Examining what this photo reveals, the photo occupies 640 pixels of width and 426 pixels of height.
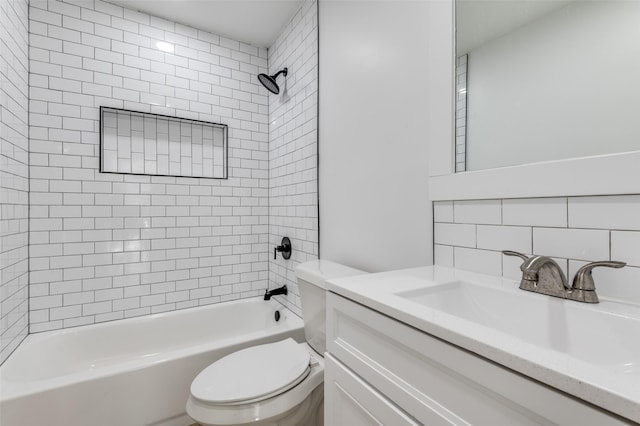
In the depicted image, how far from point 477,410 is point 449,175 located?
0.78 m

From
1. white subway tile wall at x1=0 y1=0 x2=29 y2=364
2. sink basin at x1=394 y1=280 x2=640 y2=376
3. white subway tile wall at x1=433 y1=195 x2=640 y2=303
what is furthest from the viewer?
white subway tile wall at x1=0 y1=0 x2=29 y2=364

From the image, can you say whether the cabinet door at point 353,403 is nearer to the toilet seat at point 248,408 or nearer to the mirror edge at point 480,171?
the toilet seat at point 248,408

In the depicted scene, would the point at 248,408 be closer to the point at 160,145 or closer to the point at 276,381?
the point at 276,381

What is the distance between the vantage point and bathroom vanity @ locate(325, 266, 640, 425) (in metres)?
0.40

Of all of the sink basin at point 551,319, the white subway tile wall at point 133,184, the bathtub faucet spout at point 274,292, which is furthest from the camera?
the bathtub faucet spout at point 274,292

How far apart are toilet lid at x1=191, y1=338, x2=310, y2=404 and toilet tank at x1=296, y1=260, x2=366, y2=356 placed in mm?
100

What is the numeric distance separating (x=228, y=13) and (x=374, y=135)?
1582 mm

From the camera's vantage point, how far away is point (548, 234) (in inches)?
32.5

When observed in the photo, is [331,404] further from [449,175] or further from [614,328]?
[449,175]

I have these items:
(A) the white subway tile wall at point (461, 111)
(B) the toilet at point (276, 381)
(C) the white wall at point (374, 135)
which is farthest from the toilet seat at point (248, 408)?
(A) the white subway tile wall at point (461, 111)

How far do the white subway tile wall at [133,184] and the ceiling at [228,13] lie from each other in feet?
0.25

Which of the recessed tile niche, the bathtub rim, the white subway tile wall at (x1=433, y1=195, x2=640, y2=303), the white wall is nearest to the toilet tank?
the white wall

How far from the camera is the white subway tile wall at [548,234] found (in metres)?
0.70

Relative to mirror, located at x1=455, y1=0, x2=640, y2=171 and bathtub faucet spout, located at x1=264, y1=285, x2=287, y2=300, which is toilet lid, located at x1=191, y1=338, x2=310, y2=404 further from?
mirror, located at x1=455, y1=0, x2=640, y2=171
